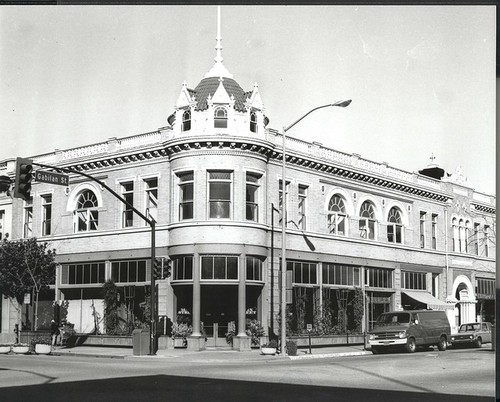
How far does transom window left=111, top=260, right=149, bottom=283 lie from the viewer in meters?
38.9

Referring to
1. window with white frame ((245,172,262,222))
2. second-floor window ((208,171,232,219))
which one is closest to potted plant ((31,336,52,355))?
second-floor window ((208,171,232,219))

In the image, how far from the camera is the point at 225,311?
37.2 meters

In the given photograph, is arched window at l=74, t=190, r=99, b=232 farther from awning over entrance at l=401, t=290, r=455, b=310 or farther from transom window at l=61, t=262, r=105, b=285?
awning over entrance at l=401, t=290, r=455, b=310

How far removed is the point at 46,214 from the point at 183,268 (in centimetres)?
1186

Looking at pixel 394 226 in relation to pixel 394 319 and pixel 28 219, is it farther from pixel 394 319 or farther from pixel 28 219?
pixel 28 219

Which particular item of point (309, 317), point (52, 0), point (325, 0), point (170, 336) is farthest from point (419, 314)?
point (52, 0)

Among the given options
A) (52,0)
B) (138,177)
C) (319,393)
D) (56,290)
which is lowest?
(319,393)

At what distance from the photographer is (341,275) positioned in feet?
141

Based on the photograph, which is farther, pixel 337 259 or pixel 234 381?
pixel 337 259

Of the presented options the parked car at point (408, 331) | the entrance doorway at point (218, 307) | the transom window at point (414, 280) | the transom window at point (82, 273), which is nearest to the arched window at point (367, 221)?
the transom window at point (414, 280)

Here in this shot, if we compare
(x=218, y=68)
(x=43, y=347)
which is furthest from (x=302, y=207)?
(x=43, y=347)

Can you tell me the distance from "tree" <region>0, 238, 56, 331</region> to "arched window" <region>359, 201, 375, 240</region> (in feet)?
60.1

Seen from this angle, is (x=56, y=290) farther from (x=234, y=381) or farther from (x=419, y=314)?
(x=234, y=381)

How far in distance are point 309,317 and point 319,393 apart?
2327 cm
